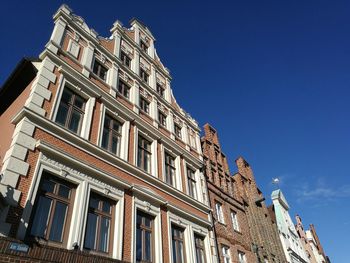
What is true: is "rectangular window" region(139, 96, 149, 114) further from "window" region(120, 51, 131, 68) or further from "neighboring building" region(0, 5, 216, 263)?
"window" region(120, 51, 131, 68)

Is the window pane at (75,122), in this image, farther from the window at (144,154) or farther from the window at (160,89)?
the window at (160,89)

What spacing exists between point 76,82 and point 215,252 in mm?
10610

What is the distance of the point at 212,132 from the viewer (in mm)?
23812

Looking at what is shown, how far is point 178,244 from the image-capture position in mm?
12438

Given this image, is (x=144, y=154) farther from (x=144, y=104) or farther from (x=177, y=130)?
(x=177, y=130)

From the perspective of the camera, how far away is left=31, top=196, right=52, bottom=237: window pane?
24.7 ft

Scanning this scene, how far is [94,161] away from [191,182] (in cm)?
763

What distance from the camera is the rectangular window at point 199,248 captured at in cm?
1320

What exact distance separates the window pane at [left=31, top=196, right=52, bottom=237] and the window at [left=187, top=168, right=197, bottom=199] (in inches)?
352

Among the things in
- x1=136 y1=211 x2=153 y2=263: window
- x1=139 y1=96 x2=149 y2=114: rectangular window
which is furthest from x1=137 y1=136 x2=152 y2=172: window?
x1=136 y1=211 x2=153 y2=263: window

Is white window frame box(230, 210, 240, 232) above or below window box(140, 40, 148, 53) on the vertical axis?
below

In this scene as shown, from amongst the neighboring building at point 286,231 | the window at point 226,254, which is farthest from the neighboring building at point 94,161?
the neighboring building at point 286,231

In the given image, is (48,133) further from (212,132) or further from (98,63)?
(212,132)

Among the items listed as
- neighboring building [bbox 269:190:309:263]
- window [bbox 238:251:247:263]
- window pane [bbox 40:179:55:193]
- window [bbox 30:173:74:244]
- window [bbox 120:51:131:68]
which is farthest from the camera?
neighboring building [bbox 269:190:309:263]
